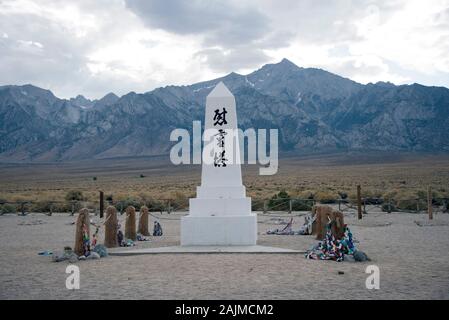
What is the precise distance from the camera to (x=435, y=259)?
35.4 feet

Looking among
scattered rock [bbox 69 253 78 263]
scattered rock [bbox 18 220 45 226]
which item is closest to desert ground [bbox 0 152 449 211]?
scattered rock [bbox 18 220 45 226]

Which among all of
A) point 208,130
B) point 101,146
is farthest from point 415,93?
point 208,130

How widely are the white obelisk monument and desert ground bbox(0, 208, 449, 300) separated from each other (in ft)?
4.20

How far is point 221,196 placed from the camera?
13.1 m

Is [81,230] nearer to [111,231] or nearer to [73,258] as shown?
[73,258]

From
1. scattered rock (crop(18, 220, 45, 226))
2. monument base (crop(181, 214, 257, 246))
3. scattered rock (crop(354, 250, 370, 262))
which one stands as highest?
monument base (crop(181, 214, 257, 246))

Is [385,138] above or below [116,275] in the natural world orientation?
above

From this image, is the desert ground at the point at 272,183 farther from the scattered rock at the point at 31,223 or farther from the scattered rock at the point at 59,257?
the scattered rock at the point at 59,257

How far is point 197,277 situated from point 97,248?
12.2 ft

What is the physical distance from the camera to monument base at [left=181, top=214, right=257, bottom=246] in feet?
41.8

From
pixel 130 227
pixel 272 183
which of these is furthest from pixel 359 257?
pixel 272 183

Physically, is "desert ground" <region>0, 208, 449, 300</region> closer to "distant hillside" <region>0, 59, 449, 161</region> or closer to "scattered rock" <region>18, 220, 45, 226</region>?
"scattered rock" <region>18, 220, 45, 226</region>
